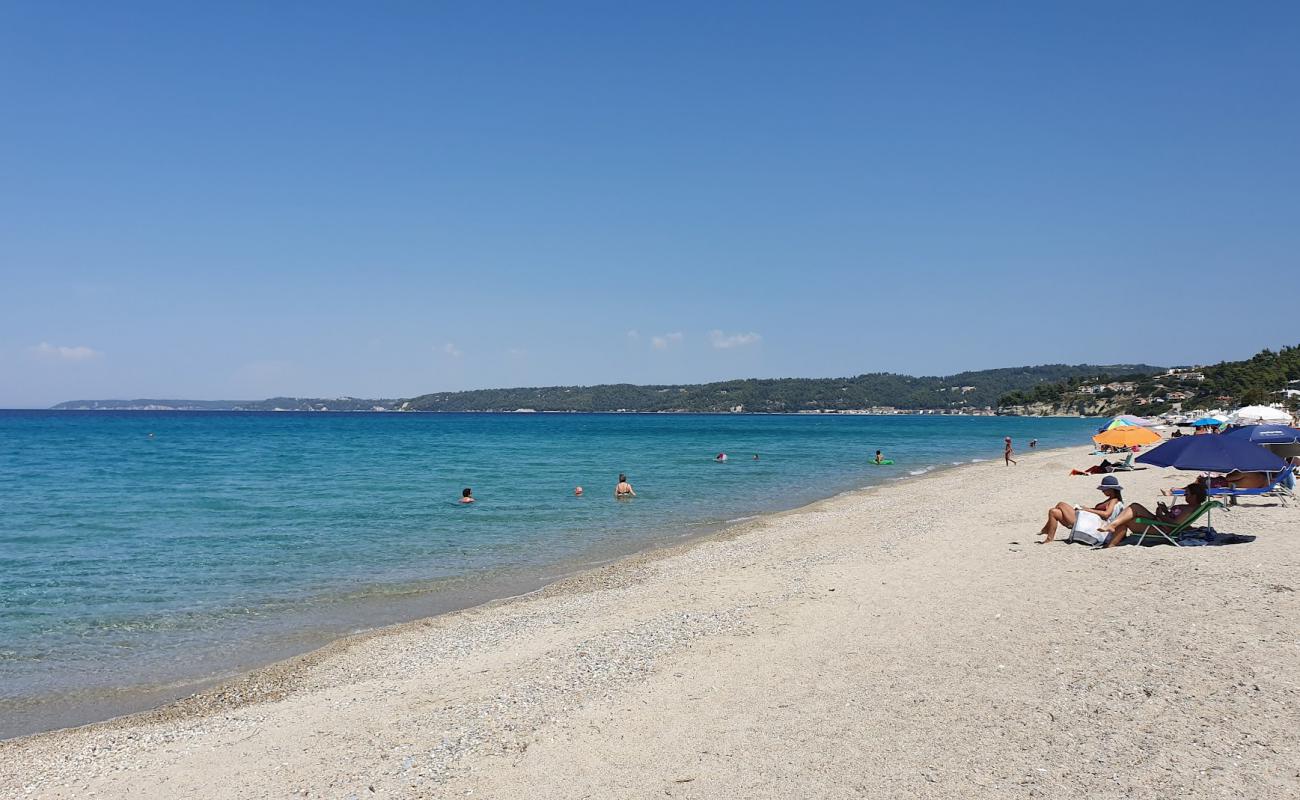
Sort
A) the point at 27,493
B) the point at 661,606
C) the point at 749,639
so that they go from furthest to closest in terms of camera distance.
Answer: the point at 27,493
the point at 661,606
the point at 749,639

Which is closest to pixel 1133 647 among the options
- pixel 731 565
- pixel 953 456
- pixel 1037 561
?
pixel 1037 561

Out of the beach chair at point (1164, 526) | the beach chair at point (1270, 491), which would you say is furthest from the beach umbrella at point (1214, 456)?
the beach chair at point (1270, 491)

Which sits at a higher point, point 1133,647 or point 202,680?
point 1133,647

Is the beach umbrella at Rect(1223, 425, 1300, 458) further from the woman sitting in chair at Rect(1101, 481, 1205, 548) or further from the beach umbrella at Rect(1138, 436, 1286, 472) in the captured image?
the woman sitting in chair at Rect(1101, 481, 1205, 548)

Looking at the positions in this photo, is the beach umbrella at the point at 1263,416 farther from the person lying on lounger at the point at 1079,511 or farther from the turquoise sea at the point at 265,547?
the person lying on lounger at the point at 1079,511

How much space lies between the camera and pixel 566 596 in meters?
13.2

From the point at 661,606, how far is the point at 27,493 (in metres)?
30.0

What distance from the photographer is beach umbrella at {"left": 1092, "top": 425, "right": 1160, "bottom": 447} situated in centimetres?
2162

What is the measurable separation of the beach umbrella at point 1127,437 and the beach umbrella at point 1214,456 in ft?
28.0

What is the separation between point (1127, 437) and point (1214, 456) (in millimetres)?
10212

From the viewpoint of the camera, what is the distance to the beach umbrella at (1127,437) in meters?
21.6

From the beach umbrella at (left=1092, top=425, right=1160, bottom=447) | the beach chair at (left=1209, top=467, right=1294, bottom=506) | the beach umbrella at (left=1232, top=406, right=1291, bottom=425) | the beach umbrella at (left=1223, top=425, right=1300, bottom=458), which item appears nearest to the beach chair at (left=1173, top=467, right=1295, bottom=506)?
the beach chair at (left=1209, top=467, right=1294, bottom=506)

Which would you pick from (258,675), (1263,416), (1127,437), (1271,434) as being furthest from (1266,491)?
(258,675)

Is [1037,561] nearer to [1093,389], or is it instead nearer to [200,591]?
[200,591]
